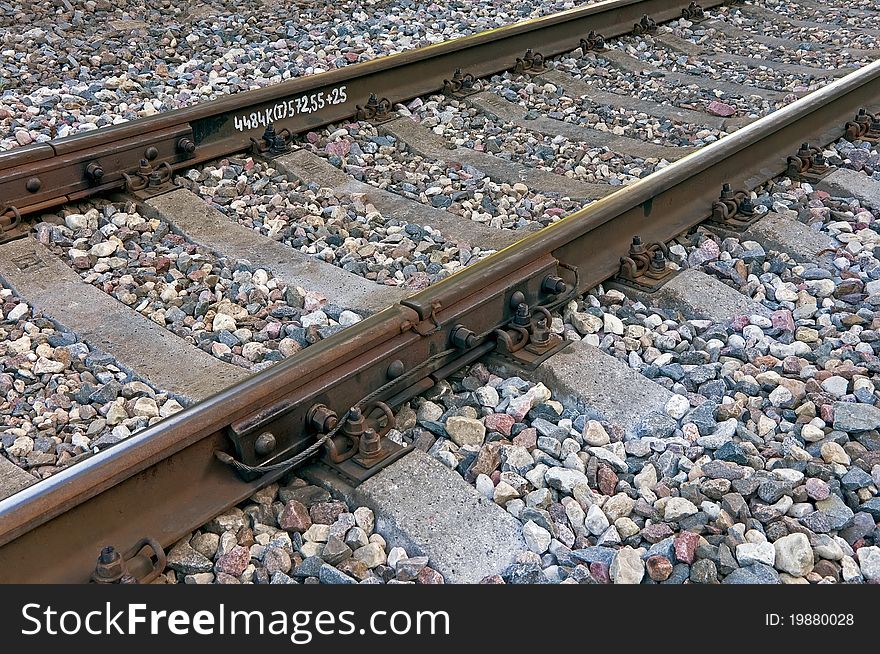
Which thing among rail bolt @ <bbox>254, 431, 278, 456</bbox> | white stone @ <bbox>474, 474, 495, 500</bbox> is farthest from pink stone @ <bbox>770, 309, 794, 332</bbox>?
rail bolt @ <bbox>254, 431, 278, 456</bbox>

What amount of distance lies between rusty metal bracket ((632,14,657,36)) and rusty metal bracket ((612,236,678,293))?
14.3ft

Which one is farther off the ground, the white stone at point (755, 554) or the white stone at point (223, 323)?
the white stone at point (755, 554)

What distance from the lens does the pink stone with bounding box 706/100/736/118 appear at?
→ 612 centimetres

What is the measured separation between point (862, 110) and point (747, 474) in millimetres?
3725

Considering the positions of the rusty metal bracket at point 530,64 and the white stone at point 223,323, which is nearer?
the white stone at point 223,323

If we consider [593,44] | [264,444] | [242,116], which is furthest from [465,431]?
[593,44]

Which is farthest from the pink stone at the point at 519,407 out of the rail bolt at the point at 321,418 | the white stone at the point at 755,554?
the white stone at the point at 755,554

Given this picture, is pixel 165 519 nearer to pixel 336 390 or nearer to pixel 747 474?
pixel 336 390

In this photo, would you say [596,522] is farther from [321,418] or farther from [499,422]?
[321,418]

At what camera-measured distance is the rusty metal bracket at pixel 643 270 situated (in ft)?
12.7

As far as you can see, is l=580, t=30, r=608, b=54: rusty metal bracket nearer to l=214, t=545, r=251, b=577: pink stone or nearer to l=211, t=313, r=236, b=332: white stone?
l=211, t=313, r=236, b=332: white stone

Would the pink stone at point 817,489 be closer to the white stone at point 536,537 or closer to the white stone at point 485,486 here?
the white stone at point 536,537

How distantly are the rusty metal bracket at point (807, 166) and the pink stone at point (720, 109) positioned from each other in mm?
1055

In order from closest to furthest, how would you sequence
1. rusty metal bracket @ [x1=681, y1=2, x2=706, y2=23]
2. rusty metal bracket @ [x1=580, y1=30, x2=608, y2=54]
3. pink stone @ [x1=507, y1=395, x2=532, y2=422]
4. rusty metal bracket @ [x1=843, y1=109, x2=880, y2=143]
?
pink stone @ [x1=507, y1=395, x2=532, y2=422], rusty metal bracket @ [x1=843, y1=109, x2=880, y2=143], rusty metal bracket @ [x1=580, y1=30, x2=608, y2=54], rusty metal bracket @ [x1=681, y1=2, x2=706, y2=23]
